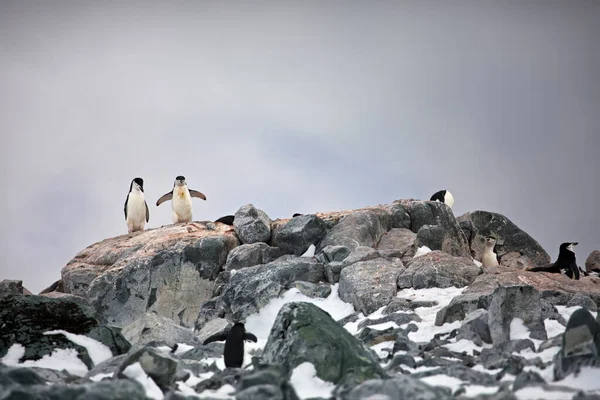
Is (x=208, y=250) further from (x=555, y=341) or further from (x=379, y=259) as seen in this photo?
(x=555, y=341)

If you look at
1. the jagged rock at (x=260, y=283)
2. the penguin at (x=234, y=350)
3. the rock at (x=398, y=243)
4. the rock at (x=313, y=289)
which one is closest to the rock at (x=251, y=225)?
the jagged rock at (x=260, y=283)

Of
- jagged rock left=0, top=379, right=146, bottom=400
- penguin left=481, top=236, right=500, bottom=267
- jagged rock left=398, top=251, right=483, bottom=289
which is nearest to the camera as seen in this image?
jagged rock left=0, top=379, right=146, bottom=400

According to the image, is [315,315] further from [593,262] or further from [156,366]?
[593,262]

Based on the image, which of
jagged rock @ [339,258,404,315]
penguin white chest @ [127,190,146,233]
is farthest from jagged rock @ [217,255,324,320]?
penguin white chest @ [127,190,146,233]

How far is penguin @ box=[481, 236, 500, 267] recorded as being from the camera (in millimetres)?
19344

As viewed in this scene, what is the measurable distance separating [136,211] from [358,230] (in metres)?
8.24

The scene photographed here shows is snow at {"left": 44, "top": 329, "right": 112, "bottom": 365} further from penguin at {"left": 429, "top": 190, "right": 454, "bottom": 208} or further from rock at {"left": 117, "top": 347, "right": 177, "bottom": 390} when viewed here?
penguin at {"left": 429, "top": 190, "right": 454, "bottom": 208}

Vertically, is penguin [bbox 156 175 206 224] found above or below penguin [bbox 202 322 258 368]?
above

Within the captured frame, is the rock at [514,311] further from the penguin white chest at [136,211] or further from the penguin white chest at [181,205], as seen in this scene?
the penguin white chest at [136,211]

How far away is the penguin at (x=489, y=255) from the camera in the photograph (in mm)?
19344

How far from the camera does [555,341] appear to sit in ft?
27.0

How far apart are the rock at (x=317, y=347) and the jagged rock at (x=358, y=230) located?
8.64m

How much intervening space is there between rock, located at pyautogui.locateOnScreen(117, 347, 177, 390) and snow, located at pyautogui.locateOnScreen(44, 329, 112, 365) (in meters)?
2.25

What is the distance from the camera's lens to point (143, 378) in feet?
24.4
